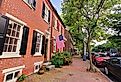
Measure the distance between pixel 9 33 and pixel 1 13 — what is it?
1.32 meters

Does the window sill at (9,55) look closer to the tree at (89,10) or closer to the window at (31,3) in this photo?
the window at (31,3)

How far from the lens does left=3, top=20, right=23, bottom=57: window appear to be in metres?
7.50

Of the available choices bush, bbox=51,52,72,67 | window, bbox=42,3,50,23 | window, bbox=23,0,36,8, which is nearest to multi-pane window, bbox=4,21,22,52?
window, bbox=23,0,36,8

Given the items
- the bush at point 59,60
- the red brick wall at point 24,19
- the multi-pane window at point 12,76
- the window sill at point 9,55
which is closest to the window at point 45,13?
the red brick wall at point 24,19

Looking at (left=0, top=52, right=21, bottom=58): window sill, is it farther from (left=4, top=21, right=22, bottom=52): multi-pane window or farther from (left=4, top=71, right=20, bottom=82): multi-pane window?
(left=4, top=71, right=20, bottom=82): multi-pane window

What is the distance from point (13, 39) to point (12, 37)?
24 centimetres

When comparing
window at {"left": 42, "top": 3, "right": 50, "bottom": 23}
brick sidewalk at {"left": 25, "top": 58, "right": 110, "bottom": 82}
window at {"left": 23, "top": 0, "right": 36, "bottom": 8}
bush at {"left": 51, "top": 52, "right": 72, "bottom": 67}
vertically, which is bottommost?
brick sidewalk at {"left": 25, "top": 58, "right": 110, "bottom": 82}

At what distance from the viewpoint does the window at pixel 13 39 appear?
24.6ft

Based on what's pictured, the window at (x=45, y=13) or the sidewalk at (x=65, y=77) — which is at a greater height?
the window at (x=45, y=13)

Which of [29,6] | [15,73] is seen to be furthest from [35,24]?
[15,73]

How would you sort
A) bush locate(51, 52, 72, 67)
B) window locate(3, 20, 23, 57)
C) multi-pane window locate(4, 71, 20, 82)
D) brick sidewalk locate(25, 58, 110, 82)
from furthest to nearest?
bush locate(51, 52, 72, 67), brick sidewalk locate(25, 58, 110, 82), multi-pane window locate(4, 71, 20, 82), window locate(3, 20, 23, 57)

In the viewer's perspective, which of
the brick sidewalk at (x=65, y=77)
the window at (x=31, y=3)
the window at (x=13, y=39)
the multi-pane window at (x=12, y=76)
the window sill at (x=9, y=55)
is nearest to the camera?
the window sill at (x=9, y=55)

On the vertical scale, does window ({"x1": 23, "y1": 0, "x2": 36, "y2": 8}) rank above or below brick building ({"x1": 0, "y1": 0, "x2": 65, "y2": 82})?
above

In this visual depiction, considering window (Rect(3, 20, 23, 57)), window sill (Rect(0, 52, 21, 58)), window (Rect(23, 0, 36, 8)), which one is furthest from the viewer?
window (Rect(23, 0, 36, 8))
